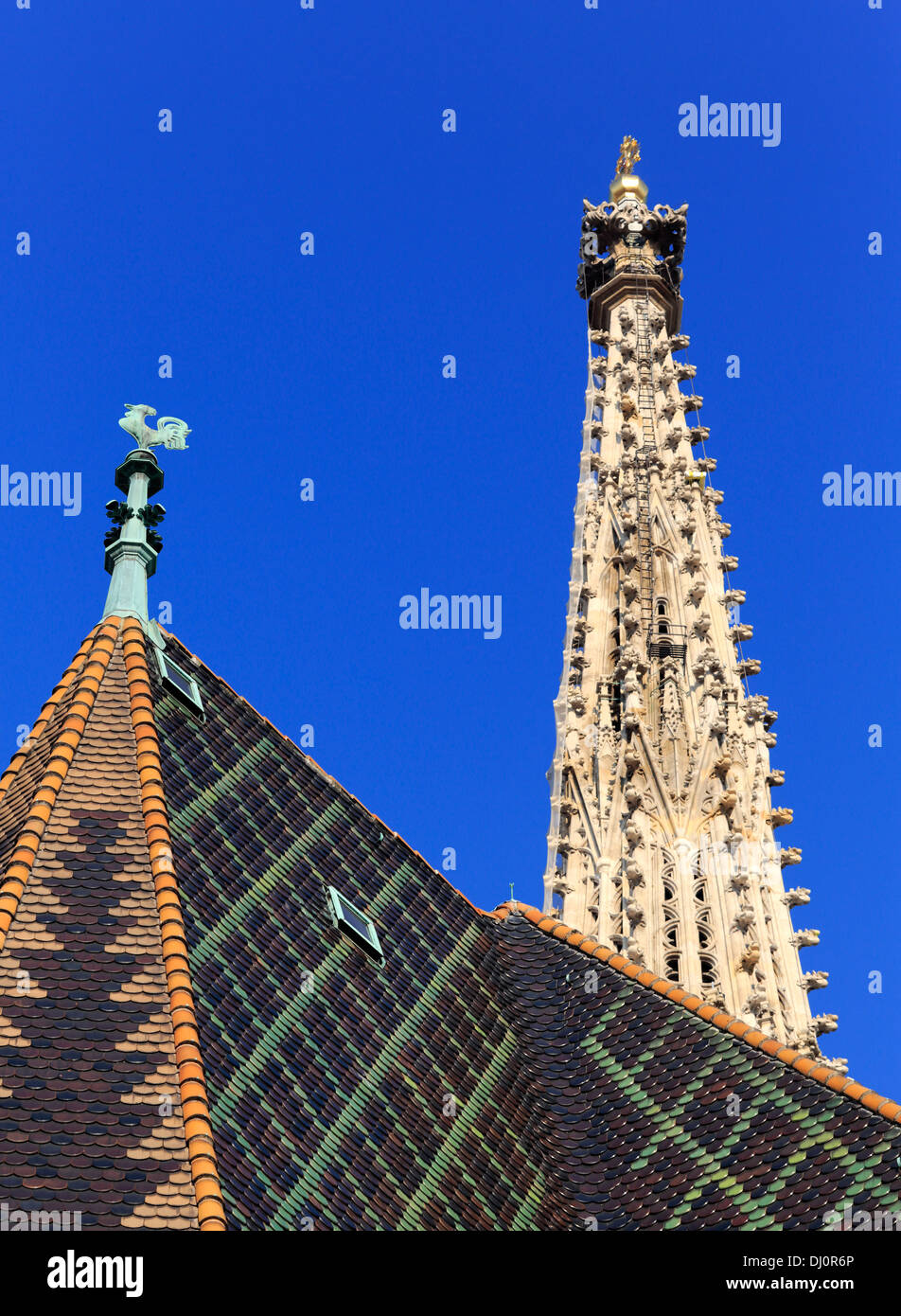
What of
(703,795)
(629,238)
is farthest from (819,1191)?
(629,238)

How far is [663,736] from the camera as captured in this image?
4391 cm

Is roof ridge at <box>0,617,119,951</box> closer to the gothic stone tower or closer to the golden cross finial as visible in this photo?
the gothic stone tower

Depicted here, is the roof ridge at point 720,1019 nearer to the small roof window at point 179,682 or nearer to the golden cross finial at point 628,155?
the small roof window at point 179,682

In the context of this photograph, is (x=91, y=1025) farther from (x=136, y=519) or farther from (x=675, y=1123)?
(x=136, y=519)

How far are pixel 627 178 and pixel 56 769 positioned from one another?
5302 cm

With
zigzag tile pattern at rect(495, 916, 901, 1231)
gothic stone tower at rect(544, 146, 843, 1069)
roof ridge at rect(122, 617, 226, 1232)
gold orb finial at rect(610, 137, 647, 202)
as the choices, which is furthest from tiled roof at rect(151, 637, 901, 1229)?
gold orb finial at rect(610, 137, 647, 202)

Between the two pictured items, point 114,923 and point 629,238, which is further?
point 629,238

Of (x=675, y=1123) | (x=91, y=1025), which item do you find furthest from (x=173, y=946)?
(x=675, y=1123)

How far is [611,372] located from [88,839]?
4474cm

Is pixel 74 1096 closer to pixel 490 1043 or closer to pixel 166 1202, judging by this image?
pixel 166 1202

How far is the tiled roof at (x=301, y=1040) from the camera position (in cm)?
1245

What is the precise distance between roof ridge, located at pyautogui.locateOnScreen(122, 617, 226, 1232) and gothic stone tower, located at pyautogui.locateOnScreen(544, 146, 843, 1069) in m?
21.6

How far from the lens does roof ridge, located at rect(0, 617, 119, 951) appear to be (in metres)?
13.6

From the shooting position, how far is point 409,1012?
16.6 metres
